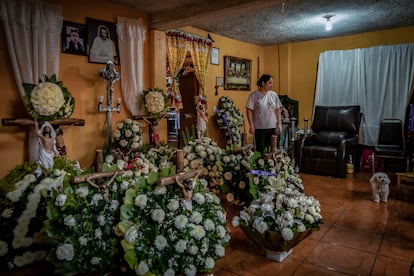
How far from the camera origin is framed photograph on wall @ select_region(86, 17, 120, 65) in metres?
3.35

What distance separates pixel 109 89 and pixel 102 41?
1.80 ft

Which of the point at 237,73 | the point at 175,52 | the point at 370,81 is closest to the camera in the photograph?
the point at 175,52

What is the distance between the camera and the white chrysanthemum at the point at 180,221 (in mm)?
1694

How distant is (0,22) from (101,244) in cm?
213

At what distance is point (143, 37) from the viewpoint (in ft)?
12.6

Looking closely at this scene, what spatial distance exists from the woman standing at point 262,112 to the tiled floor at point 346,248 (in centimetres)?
103

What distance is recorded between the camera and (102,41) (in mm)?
3445

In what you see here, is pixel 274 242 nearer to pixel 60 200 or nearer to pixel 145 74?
pixel 60 200

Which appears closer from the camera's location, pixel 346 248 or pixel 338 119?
pixel 346 248

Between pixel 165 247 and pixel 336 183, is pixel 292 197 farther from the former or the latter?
pixel 336 183

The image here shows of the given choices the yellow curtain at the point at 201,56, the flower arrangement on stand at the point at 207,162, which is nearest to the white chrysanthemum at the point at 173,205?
the flower arrangement on stand at the point at 207,162

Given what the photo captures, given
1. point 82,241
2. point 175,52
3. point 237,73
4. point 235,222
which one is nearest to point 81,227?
point 82,241

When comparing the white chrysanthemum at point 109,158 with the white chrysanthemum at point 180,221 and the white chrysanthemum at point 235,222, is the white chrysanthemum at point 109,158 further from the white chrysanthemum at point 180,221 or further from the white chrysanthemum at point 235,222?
the white chrysanthemum at point 180,221

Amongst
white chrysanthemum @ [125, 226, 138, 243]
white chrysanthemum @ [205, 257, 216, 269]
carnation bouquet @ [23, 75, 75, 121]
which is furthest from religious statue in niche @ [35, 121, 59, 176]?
white chrysanthemum @ [205, 257, 216, 269]
